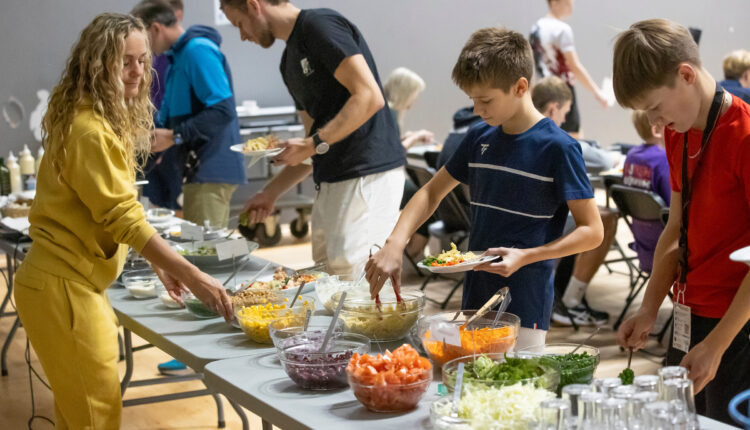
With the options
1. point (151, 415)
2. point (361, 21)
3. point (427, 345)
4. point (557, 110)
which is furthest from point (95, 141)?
point (361, 21)

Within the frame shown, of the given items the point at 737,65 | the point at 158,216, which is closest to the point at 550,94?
the point at 737,65

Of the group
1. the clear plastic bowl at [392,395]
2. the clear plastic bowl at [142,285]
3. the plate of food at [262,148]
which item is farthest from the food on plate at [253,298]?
the plate of food at [262,148]

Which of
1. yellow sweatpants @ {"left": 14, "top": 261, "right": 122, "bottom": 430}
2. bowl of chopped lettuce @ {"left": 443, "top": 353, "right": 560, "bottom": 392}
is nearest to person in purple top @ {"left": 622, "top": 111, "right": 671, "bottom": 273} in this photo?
bowl of chopped lettuce @ {"left": 443, "top": 353, "right": 560, "bottom": 392}

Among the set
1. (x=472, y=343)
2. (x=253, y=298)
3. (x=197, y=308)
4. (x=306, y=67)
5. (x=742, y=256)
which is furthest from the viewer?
(x=306, y=67)

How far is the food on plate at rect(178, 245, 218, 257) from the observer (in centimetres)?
309

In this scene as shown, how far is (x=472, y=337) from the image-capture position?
1.89 m

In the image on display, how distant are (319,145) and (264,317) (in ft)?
3.11

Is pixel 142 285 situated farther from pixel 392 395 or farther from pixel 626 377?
pixel 626 377

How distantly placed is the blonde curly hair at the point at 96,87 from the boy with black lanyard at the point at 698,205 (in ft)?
4.07

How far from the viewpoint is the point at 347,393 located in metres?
1.86

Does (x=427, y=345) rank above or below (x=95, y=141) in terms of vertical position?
below

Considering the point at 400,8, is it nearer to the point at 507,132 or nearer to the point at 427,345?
the point at 507,132

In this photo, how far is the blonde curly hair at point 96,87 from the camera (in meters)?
2.23

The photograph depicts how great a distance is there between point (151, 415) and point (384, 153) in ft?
5.01
